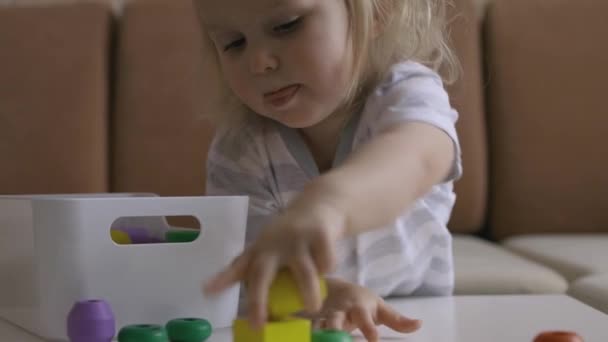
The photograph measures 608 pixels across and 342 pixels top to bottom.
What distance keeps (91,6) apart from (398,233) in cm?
106

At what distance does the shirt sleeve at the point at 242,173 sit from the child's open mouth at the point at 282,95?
0.17 meters

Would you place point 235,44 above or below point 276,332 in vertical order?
above

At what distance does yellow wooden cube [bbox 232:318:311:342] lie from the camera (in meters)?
0.53

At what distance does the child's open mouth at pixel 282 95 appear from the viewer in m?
0.92

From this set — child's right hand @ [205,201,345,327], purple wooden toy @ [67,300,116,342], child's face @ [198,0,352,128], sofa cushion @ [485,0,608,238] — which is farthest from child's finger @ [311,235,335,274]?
sofa cushion @ [485,0,608,238]

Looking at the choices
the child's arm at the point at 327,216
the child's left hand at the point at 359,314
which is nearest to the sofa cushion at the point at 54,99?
the child's left hand at the point at 359,314

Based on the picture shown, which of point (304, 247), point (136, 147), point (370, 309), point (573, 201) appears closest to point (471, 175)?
point (573, 201)

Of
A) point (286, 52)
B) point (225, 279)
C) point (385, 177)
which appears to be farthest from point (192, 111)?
point (225, 279)

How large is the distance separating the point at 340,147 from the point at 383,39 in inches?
5.8

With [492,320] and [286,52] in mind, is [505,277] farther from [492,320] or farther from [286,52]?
[286,52]

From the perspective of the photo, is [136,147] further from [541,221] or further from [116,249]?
[116,249]

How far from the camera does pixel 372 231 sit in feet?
3.17

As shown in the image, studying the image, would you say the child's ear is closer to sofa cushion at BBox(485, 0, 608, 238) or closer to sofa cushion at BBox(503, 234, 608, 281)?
sofa cushion at BBox(503, 234, 608, 281)

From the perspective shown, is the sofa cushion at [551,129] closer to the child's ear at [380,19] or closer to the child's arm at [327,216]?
the child's ear at [380,19]
